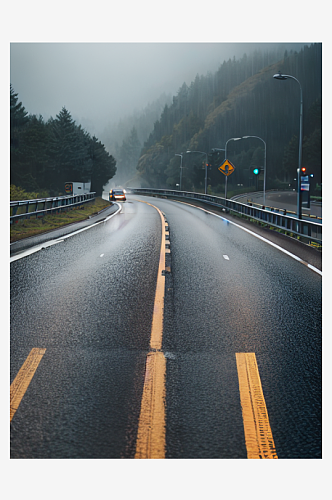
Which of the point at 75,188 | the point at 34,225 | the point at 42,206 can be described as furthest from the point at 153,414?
the point at 75,188

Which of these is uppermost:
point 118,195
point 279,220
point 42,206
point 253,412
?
point 118,195

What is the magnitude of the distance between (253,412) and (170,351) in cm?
175

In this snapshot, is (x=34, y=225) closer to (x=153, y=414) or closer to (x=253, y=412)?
(x=153, y=414)

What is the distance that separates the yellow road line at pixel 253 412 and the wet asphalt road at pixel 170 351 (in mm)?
59

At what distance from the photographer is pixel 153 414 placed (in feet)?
14.2

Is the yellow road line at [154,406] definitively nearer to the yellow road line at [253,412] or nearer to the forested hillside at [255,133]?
the yellow road line at [253,412]

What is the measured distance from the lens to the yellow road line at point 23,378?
4.59 metres

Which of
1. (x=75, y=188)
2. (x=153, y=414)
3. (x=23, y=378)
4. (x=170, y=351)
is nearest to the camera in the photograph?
(x=153, y=414)

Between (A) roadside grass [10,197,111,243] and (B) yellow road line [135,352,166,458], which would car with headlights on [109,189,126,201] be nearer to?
(A) roadside grass [10,197,111,243]

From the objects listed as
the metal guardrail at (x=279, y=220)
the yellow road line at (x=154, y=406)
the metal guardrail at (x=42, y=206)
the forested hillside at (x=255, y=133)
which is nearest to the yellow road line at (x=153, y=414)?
the yellow road line at (x=154, y=406)

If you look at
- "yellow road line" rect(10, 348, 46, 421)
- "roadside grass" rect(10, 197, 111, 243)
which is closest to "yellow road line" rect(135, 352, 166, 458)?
"yellow road line" rect(10, 348, 46, 421)

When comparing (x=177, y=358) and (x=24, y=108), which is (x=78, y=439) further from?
(x=24, y=108)

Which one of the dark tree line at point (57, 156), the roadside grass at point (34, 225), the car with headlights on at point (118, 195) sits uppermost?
the dark tree line at point (57, 156)

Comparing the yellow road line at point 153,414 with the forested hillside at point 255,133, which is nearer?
the yellow road line at point 153,414
